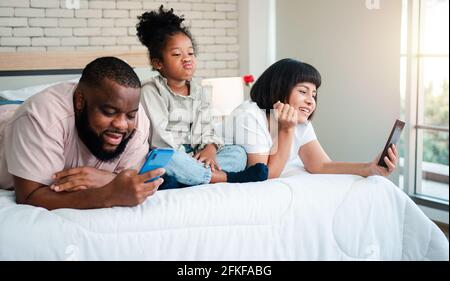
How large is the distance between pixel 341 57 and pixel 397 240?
5.75 ft

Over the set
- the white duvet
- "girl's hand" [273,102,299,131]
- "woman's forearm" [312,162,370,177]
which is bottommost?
the white duvet

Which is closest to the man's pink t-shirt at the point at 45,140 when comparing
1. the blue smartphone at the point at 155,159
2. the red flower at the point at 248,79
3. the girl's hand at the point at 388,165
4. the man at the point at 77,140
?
the man at the point at 77,140

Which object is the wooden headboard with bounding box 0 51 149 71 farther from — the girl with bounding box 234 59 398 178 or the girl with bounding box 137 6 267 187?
the girl with bounding box 234 59 398 178

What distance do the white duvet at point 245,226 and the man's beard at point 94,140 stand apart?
198 millimetres

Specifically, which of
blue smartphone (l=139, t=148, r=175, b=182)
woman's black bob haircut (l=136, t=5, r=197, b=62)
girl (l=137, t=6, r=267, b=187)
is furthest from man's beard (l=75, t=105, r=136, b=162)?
woman's black bob haircut (l=136, t=5, r=197, b=62)

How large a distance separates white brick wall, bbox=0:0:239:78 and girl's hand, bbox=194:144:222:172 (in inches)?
72.2

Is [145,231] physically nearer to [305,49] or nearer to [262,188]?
[262,188]

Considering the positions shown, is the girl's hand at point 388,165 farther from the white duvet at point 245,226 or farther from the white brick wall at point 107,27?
the white brick wall at point 107,27

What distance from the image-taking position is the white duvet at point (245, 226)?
1480mm

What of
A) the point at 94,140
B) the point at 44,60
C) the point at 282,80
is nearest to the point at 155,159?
the point at 94,140

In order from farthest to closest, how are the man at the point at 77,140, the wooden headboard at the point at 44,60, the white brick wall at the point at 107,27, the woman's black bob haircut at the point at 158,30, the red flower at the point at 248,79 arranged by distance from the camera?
the red flower at the point at 248,79 < the white brick wall at the point at 107,27 < the wooden headboard at the point at 44,60 < the woman's black bob haircut at the point at 158,30 < the man at the point at 77,140

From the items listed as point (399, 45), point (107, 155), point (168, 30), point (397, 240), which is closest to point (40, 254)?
point (107, 155)

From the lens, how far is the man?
1582mm

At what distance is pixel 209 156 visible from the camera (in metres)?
2.15
